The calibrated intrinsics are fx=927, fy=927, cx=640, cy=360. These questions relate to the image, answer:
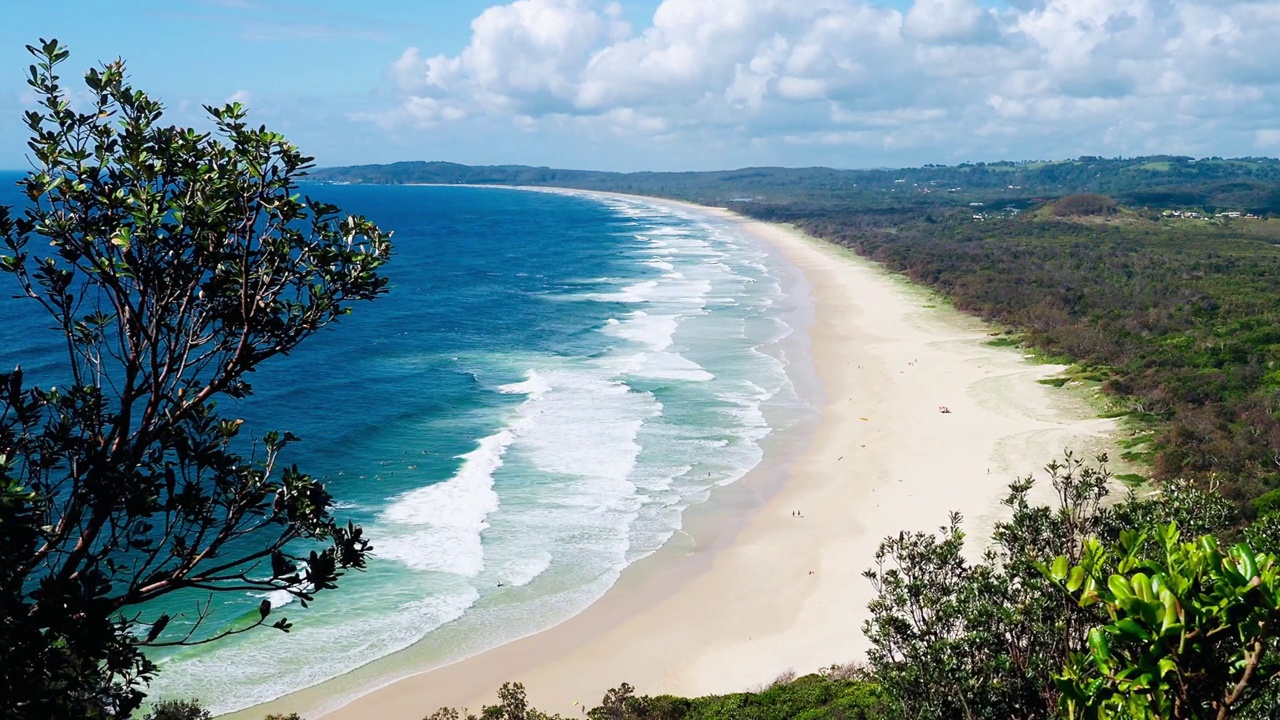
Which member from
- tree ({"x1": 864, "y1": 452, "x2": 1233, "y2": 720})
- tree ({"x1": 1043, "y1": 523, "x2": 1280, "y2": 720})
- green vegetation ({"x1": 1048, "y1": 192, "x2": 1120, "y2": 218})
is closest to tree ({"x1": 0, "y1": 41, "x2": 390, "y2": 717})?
tree ({"x1": 1043, "y1": 523, "x2": 1280, "y2": 720})

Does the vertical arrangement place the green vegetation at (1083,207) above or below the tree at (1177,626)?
above

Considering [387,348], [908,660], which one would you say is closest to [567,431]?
[387,348]

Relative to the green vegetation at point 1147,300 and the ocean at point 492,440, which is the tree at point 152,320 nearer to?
the green vegetation at point 1147,300

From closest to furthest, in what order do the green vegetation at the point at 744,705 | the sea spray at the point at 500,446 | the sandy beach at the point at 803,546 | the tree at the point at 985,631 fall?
the tree at the point at 985,631, the green vegetation at the point at 744,705, the sandy beach at the point at 803,546, the sea spray at the point at 500,446

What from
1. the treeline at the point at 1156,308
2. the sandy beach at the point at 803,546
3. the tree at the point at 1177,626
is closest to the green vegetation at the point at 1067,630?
the tree at the point at 1177,626

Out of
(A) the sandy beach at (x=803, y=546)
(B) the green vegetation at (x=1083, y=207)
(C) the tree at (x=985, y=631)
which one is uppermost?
(B) the green vegetation at (x=1083, y=207)

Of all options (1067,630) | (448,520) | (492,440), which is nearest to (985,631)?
(1067,630)

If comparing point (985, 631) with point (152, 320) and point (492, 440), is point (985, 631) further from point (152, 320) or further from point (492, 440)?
point (492, 440)

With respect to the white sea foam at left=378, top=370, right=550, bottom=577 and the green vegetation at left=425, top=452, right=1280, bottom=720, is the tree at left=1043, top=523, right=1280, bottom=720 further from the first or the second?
the white sea foam at left=378, top=370, right=550, bottom=577
